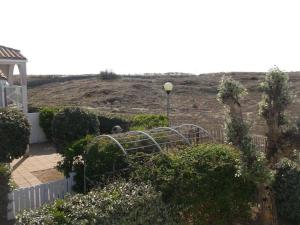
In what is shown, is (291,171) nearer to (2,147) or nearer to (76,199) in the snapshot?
(76,199)

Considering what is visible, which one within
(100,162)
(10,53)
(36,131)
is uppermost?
(10,53)

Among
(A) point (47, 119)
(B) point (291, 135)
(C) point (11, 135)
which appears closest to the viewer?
(B) point (291, 135)

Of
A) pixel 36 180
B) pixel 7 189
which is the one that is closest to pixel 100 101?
pixel 36 180

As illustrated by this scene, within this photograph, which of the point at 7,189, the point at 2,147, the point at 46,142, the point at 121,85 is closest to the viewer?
the point at 7,189

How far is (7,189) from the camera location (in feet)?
24.3

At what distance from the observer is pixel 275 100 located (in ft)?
23.3

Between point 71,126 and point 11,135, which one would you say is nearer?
point 11,135

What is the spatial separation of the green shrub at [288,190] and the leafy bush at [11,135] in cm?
720

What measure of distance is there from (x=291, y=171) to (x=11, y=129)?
24.9 feet

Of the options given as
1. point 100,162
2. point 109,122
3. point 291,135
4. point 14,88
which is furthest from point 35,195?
point 109,122

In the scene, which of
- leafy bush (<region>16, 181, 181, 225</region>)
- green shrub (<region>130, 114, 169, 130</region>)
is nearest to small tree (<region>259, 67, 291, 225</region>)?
leafy bush (<region>16, 181, 181, 225</region>)

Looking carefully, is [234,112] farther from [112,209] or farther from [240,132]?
[112,209]

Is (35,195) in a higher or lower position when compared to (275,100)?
lower

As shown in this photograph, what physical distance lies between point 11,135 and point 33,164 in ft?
8.21
